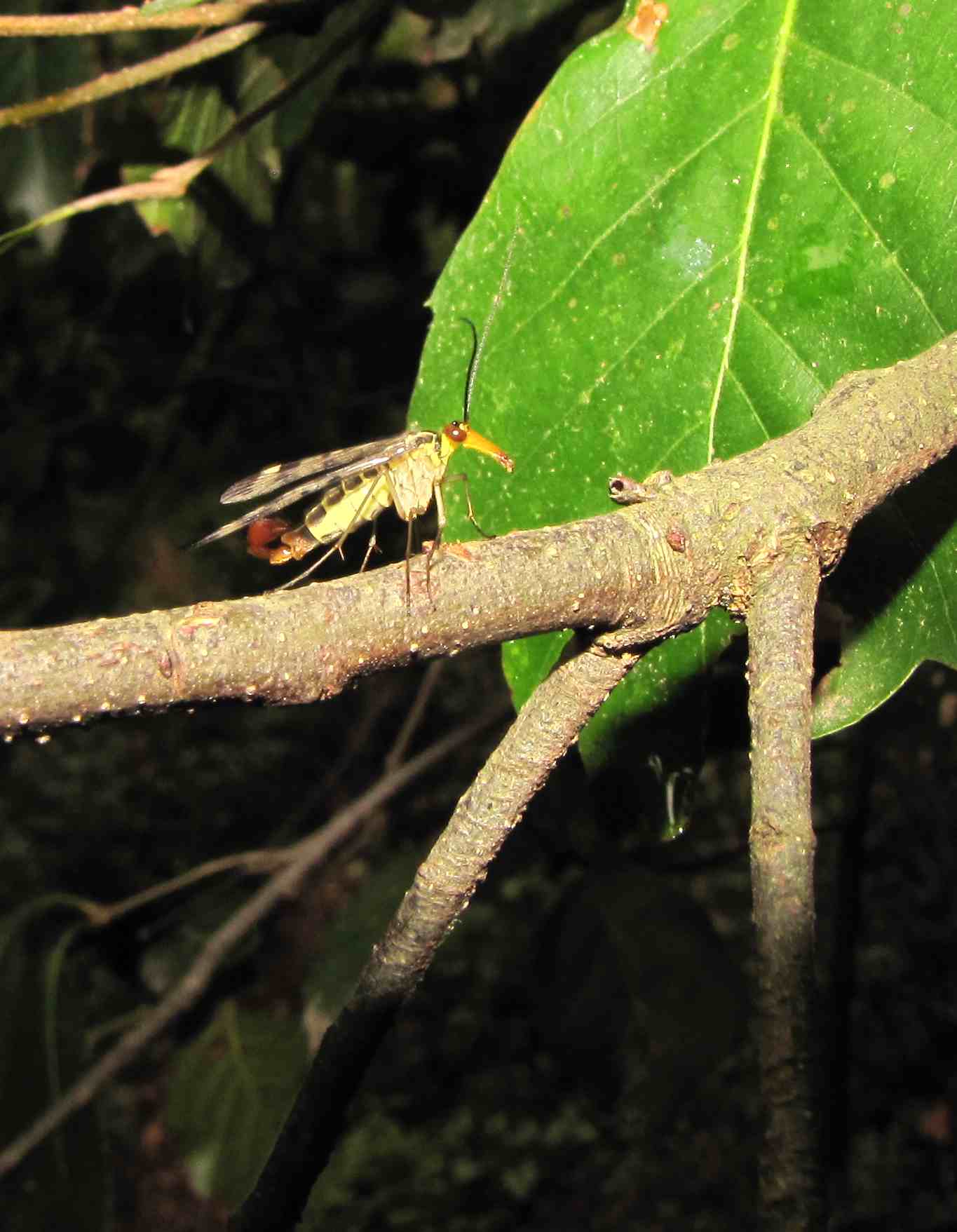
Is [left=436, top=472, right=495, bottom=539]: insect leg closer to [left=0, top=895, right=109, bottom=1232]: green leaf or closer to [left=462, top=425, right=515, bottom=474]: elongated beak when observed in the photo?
[left=462, top=425, right=515, bottom=474]: elongated beak

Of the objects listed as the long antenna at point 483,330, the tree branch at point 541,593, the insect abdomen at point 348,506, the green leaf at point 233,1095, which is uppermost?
the long antenna at point 483,330

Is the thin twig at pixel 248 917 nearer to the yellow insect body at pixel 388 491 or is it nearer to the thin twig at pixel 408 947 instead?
the yellow insect body at pixel 388 491

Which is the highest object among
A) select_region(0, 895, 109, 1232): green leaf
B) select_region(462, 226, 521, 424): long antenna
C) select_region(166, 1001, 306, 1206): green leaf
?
select_region(462, 226, 521, 424): long antenna

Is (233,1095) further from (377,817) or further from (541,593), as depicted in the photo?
(541,593)

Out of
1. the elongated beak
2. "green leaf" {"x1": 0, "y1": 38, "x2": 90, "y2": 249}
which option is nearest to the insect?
the elongated beak

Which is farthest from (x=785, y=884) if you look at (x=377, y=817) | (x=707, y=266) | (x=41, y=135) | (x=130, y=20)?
(x=377, y=817)

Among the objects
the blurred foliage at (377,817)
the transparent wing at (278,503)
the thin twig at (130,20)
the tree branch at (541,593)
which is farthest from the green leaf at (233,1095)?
the tree branch at (541,593)

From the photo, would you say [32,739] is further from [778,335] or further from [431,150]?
[431,150]
